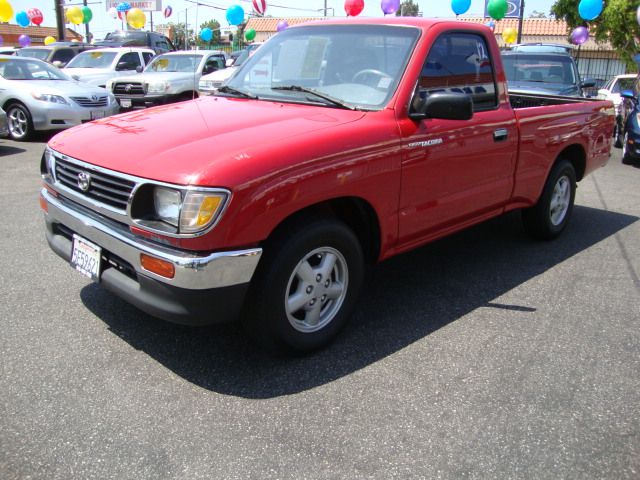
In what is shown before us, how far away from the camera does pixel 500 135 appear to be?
4137 millimetres

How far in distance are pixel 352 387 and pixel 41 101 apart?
9597 mm

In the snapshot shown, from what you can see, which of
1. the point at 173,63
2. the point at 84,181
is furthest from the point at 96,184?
the point at 173,63

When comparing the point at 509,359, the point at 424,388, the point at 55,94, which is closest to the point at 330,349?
the point at 424,388

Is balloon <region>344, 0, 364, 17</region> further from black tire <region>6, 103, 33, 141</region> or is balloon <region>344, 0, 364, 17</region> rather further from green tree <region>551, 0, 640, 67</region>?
black tire <region>6, 103, 33, 141</region>

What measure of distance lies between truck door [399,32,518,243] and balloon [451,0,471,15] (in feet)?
54.4

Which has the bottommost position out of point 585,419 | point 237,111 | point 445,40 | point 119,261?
point 585,419

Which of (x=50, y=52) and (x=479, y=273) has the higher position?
(x=50, y=52)

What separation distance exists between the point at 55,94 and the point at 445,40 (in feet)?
29.0

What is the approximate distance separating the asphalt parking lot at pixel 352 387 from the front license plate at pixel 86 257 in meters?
0.46

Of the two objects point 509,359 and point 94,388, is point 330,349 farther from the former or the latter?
point 94,388

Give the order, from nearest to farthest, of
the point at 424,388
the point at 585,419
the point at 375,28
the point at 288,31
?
the point at 585,419 < the point at 424,388 < the point at 375,28 < the point at 288,31

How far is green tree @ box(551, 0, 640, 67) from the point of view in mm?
20125

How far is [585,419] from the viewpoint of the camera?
9.05ft

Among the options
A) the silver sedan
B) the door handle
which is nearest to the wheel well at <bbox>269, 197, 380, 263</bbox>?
the door handle
